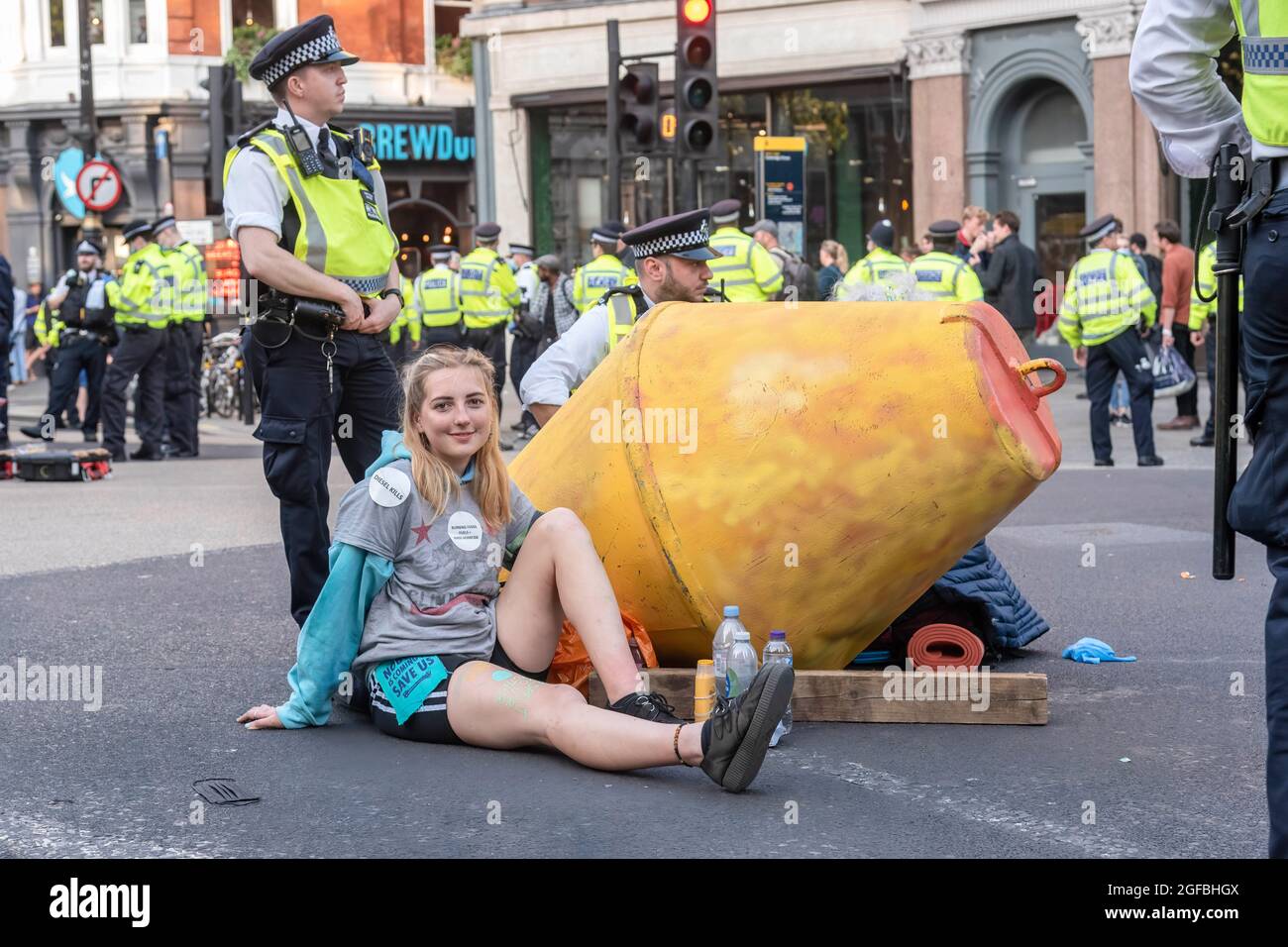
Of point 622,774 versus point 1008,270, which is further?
point 1008,270

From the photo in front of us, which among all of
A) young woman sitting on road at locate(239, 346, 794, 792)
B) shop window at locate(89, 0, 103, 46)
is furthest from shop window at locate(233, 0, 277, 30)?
young woman sitting on road at locate(239, 346, 794, 792)

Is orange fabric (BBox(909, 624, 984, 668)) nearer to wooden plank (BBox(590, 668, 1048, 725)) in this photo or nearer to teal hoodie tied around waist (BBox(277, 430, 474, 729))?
wooden plank (BBox(590, 668, 1048, 725))

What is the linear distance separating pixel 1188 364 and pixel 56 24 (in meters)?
23.8

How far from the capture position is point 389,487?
17.0ft

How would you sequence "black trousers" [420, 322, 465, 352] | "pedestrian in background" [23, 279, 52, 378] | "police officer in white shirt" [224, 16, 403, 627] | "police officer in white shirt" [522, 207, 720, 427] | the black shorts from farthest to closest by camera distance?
"pedestrian in background" [23, 279, 52, 378]
"black trousers" [420, 322, 465, 352]
"police officer in white shirt" [522, 207, 720, 427]
"police officer in white shirt" [224, 16, 403, 627]
the black shorts

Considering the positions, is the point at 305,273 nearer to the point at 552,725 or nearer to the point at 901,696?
the point at 552,725

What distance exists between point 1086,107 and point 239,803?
19.8 meters

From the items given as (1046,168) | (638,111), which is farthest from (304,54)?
(1046,168)

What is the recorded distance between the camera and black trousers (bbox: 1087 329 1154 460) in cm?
1318

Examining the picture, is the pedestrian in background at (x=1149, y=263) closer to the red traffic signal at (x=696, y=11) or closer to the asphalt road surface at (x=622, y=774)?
the red traffic signal at (x=696, y=11)

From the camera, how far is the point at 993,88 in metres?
23.8

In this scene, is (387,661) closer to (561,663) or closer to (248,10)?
(561,663)

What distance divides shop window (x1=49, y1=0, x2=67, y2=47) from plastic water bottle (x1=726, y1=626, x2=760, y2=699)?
103ft
